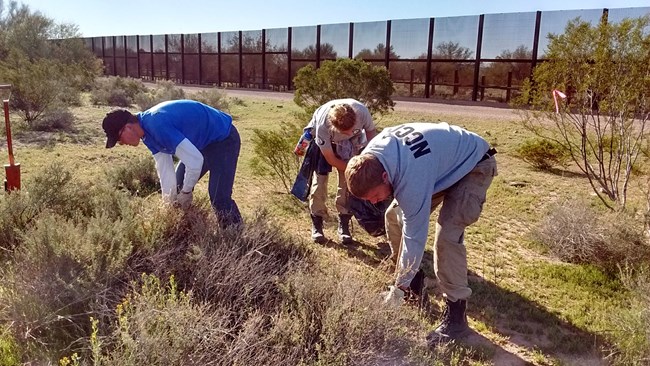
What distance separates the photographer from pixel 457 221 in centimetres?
333

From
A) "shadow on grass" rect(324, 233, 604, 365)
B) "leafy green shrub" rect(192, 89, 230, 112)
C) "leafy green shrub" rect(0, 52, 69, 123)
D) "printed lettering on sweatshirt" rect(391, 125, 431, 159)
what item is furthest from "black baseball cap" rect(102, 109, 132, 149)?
"leafy green shrub" rect(192, 89, 230, 112)

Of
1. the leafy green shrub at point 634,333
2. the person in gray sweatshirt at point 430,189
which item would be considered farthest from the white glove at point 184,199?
the leafy green shrub at point 634,333

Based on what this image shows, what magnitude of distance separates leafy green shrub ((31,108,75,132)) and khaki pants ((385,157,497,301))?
10.2 meters

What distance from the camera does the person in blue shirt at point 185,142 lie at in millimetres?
3566

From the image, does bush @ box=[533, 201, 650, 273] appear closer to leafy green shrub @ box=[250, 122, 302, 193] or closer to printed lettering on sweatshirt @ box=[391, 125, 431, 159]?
printed lettering on sweatshirt @ box=[391, 125, 431, 159]

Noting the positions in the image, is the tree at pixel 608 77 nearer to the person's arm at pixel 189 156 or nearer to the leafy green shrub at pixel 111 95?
the person's arm at pixel 189 156

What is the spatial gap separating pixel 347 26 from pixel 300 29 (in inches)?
129

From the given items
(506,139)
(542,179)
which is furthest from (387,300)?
(506,139)

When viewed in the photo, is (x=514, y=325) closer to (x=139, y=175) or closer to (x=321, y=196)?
(x=321, y=196)

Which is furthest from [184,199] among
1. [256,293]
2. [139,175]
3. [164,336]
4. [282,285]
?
[139,175]

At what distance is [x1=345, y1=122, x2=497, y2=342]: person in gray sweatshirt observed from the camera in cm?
278

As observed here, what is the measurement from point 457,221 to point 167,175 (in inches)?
79.5

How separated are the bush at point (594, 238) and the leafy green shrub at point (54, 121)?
32.8ft

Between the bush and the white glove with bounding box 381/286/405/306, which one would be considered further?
the bush
